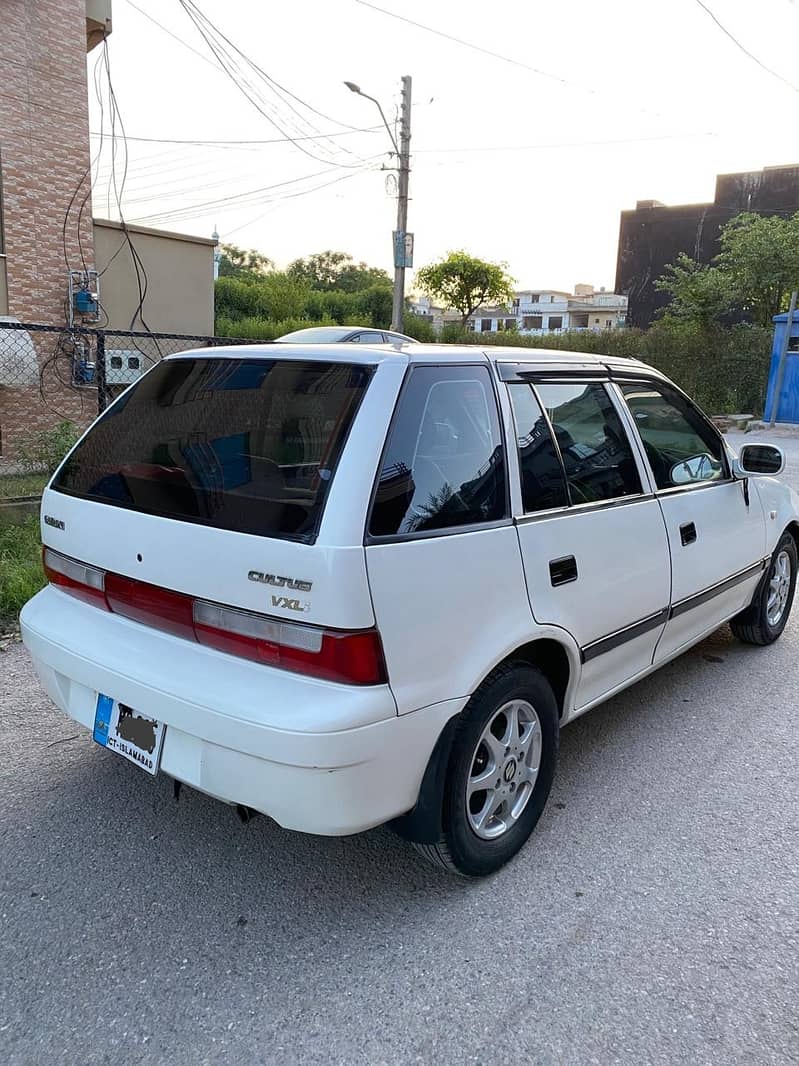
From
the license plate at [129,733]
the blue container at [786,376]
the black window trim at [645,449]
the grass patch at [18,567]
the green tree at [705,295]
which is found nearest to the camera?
the license plate at [129,733]

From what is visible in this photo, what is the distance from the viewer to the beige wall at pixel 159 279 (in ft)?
47.2

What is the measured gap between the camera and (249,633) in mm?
2209

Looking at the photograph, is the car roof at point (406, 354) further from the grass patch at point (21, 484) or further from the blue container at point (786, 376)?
the blue container at point (786, 376)

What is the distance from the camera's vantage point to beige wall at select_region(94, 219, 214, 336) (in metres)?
14.4

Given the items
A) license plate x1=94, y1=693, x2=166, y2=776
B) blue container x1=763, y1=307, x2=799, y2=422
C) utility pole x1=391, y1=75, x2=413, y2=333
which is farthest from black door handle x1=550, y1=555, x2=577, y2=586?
utility pole x1=391, y1=75, x2=413, y2=333

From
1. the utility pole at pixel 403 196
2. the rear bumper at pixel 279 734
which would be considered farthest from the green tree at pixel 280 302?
the rear bumper at pixel 279 734

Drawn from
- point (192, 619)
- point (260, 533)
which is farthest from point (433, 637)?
point (192, 619)

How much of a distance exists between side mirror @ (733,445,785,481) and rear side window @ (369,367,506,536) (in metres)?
1.95

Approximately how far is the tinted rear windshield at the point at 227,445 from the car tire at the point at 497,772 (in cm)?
82

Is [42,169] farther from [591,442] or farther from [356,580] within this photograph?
[356,580]

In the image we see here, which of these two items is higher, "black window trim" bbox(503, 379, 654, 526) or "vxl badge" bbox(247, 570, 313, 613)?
"black window trim" bbox(503, 379, 654, 526)

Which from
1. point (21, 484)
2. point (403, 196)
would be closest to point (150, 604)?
point (21, 484)

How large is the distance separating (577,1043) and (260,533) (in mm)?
1529

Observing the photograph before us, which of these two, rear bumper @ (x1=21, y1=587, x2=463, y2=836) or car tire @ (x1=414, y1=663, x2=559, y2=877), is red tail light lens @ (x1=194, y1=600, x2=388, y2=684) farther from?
car tire @ (x1=414, y1=663, x2=559, y2=877)
